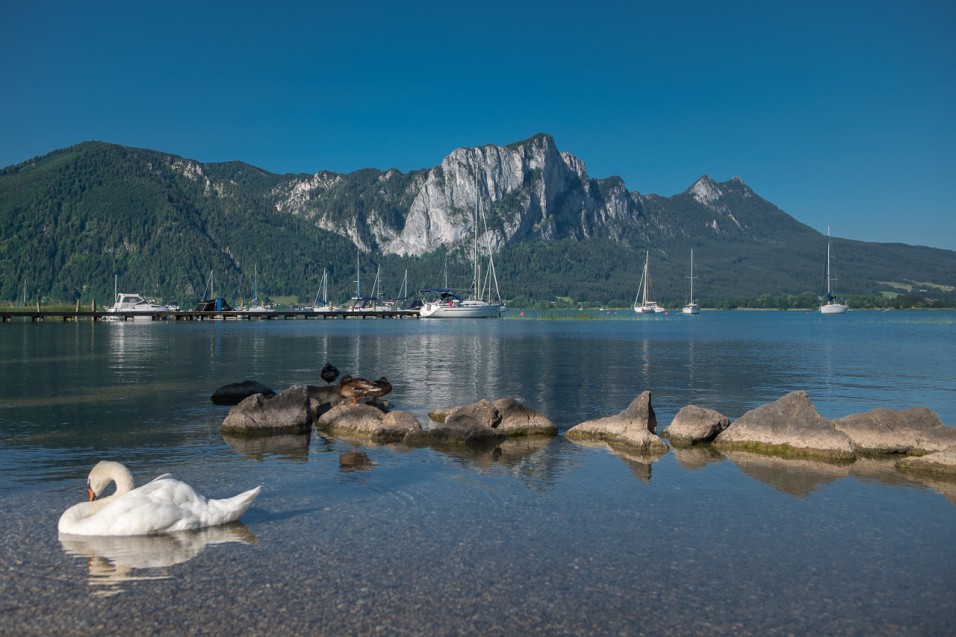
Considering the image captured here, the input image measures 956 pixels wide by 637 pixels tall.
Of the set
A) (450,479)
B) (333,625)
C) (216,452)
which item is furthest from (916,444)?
(216,452)

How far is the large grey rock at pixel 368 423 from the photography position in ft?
68.4

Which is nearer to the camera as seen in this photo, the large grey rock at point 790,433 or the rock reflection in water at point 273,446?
the large grey rock at point 790,433

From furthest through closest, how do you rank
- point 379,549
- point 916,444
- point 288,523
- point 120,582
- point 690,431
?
1. point 690,431
2. point 916,444
3. point 288,523
4. point 379,549
5. point 120,582

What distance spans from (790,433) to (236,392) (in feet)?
67.0

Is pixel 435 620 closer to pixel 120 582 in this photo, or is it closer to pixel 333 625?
pixel 333 625

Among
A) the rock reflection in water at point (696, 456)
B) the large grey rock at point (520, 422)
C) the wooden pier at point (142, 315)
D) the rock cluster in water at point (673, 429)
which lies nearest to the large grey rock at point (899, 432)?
the rock cluster in water at point (673, 429)

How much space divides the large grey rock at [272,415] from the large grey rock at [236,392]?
18.7 feet

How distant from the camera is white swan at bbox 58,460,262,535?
11.5 metres

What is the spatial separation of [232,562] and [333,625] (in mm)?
2751

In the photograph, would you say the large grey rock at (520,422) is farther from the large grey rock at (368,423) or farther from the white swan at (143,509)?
the white swan at (143,509)

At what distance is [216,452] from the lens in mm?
18969

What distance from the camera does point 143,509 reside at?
11578 mm

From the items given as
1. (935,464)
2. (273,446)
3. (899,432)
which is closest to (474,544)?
(273,446)

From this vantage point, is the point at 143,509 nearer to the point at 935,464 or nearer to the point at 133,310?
the point at 935,464
